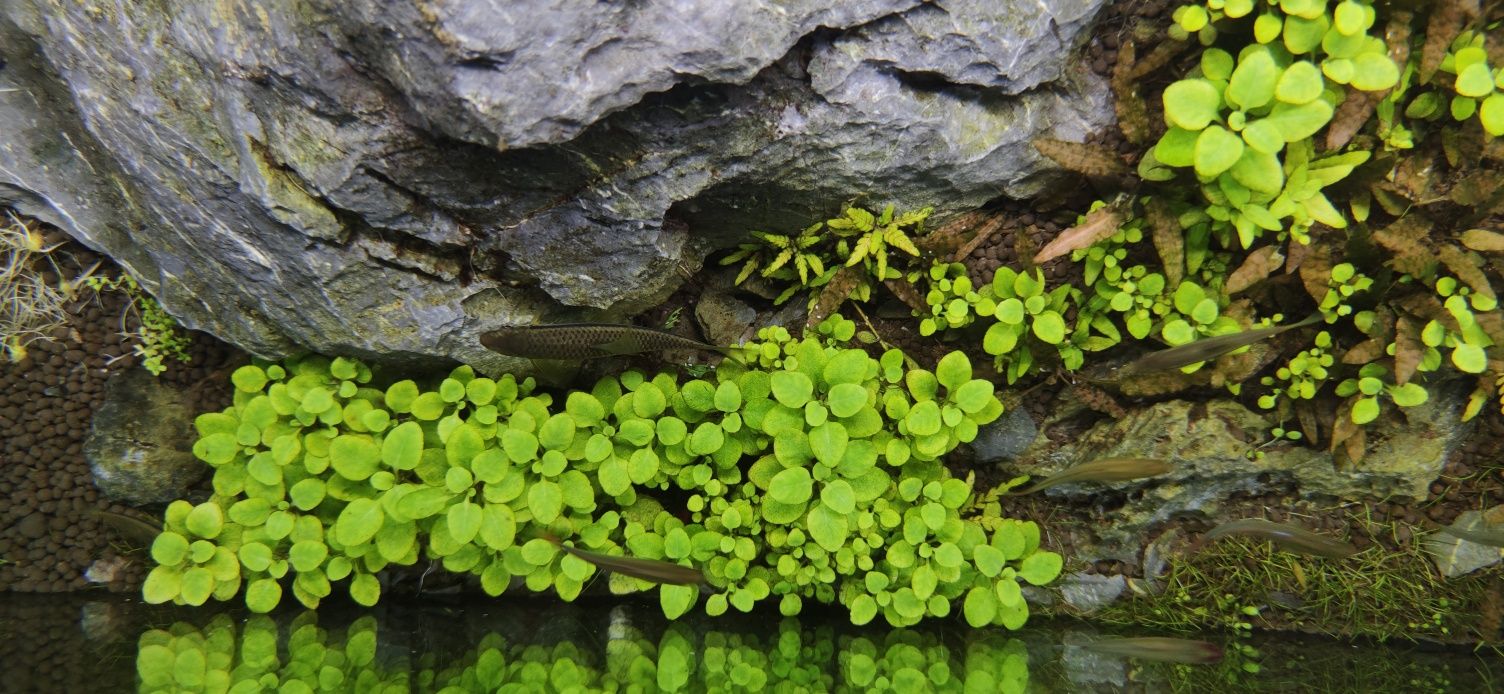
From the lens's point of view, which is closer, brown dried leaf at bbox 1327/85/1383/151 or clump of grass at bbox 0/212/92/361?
brown dried leaf at bbox 1327/85/1383/151

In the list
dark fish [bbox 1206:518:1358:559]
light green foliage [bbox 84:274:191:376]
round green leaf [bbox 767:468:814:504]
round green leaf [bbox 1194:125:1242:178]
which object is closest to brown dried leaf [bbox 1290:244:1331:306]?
round green leaf [bbox 1194:125:1242:178]

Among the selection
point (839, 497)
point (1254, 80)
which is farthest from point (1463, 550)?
point (839, 497)

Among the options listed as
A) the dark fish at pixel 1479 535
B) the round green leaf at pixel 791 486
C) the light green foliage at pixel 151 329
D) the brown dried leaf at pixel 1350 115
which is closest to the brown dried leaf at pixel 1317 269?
the brown dried leaf at pixel 1350 115

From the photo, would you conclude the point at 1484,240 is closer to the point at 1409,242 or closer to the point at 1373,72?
the point at 1409,242

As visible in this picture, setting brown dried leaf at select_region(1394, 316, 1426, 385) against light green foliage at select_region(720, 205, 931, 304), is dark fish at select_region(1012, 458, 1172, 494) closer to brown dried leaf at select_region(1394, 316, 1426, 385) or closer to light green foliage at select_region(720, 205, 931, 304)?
brown dried leaf at select_region(1394, 316, 1426, 385)

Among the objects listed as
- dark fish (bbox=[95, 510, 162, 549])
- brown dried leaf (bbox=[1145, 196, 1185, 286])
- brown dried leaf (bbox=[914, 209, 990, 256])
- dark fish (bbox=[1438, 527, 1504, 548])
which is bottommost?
dark fish (bbox=[1438, 527, 1504, 548])

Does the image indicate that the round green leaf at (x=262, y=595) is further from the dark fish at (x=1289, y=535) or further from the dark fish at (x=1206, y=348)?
the dark fish at (x=1289, y=535)
